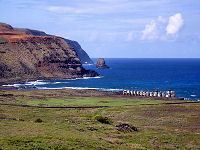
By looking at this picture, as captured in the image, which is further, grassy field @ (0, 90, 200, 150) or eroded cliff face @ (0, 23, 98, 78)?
Result: eroded cliff face @ (0, 23, 98, 78)

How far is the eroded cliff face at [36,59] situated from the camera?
14350 cm

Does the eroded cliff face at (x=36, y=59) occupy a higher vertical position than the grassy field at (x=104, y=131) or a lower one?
higher

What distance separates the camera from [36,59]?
157500 mm

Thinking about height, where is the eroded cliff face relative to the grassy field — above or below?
above

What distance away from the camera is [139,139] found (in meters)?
35.1

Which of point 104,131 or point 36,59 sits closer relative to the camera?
point 104,131

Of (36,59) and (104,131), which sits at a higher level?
(36,59)

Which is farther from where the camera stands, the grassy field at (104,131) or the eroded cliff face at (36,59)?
the eroded cliff face at (36,59)

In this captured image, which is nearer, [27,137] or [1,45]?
[27,137]

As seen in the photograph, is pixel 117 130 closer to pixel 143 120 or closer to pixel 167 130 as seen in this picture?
pixel 167 130

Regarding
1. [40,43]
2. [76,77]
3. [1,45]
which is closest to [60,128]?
[76,77]

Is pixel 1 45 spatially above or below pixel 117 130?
above

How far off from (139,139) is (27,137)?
1192 centimetres

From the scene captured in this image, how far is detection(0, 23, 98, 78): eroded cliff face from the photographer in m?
144
